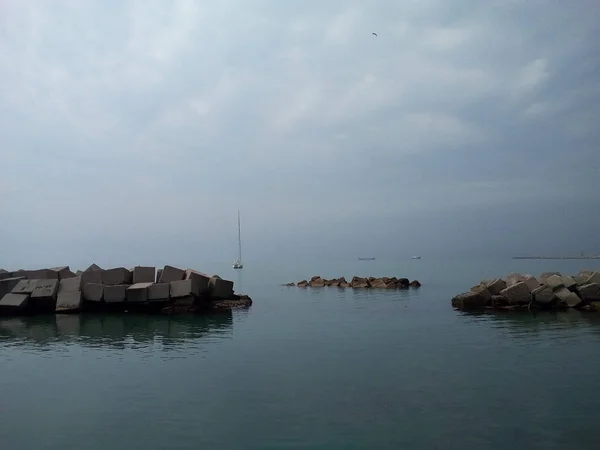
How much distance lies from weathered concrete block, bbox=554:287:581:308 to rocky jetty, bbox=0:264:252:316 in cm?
1476

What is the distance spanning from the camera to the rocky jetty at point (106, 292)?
23.0 metres

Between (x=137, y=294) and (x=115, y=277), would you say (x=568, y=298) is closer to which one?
(x=137, y=294)

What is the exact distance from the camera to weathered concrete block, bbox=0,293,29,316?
2230 centimetres

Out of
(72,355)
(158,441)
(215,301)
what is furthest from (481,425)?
(215,301)

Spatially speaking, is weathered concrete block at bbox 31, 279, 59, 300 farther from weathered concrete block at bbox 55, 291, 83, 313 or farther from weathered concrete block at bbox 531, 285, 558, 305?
weathered concrete block at bbox 531, 285, 558, 305

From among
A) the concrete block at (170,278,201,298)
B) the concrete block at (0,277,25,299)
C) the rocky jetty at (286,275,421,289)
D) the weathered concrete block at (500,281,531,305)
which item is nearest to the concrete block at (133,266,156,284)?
the concrete block at (170,278,201,298)

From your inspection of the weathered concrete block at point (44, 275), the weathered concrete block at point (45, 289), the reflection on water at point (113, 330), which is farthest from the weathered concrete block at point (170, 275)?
the weathered concrete block at point (44, 275)

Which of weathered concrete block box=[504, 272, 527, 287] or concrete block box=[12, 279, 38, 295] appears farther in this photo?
weathered concrete block box=[504, 272, 527, 287]

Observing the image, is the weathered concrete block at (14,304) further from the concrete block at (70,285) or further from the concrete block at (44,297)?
the concrete block at (70,285)

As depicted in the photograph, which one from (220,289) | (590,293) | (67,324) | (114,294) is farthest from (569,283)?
(67,324)

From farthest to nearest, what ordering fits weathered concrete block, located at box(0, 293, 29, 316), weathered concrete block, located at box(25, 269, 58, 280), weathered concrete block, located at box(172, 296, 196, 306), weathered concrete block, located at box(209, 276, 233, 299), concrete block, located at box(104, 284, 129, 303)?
weathered concrete block, located at box(209, 276, 233, 299) < weathered concrete block, located at box(25, 269, 58, 280) < weathered concrete block, located at box(172, 296, 196, 306) < concrete block, located at box(104, 284, 129, 303) < weathered concrete block, located at box(0, 293, 29, 316)

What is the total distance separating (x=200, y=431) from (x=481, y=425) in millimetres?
4131

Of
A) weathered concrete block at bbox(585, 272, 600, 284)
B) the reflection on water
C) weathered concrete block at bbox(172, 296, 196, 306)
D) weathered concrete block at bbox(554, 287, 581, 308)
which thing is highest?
weathered concrete block at bbox(585, 272, 600, 284)

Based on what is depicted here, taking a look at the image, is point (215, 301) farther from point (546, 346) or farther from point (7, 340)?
point (546, 346)
